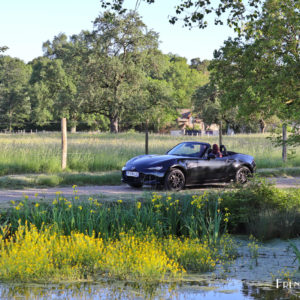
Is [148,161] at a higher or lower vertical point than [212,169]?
higher

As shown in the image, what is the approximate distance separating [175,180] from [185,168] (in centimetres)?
48

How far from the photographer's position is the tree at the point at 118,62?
2362 inches

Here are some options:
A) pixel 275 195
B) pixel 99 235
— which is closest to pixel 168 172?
pixel 275 195

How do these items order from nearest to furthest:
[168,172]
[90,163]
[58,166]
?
[168,172]
[58,166]
[90,163]

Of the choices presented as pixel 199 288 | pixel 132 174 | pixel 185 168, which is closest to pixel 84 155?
pixel 132 174

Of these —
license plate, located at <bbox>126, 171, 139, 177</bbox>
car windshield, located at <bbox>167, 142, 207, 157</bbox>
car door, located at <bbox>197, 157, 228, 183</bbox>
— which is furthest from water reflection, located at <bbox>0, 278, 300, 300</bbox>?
car windshield, located at <bbox>167, 142, 207, 157</bbox>

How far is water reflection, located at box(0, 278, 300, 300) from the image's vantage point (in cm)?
737

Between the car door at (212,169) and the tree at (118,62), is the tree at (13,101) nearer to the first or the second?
the tree at (118,62)

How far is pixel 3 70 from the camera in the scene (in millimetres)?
97125

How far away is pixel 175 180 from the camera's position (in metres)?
15.6

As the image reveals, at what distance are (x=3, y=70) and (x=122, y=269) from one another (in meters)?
93.6

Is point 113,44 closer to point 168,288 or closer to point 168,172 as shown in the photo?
point 168,172

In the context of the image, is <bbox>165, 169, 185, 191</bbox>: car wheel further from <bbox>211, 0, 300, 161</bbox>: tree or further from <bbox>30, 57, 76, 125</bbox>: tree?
<bbox>30, 57, 76, 125</bbox>: tree

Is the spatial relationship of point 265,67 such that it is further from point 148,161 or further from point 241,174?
point 148,161
